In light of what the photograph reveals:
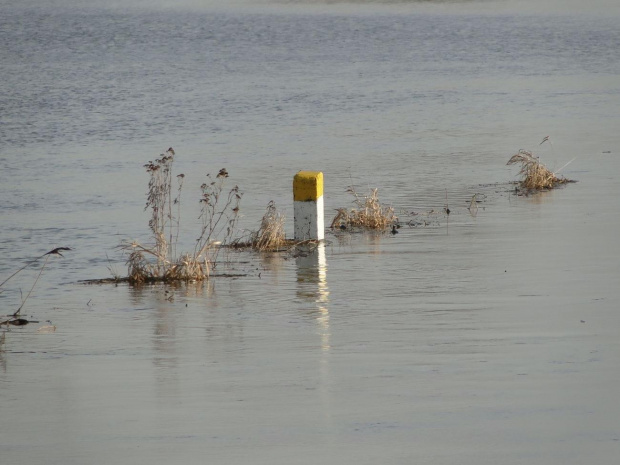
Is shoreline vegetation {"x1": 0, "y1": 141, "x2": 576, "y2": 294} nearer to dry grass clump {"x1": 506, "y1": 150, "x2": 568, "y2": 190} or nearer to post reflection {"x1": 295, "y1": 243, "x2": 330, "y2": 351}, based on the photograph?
dry grass clump {"x1": 506, "y1": 150, "x2": 568, "y2": 190}

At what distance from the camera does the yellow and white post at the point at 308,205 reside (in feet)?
44.2

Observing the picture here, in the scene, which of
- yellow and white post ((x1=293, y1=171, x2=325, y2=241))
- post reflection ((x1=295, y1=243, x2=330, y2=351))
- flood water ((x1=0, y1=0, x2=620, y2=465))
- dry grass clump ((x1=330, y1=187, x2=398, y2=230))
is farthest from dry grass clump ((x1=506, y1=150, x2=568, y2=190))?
post reflection ((x1=295, y1=243, x2=330, y2=351))

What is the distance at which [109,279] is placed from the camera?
12.2m

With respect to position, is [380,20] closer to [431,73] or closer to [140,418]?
[431,73]

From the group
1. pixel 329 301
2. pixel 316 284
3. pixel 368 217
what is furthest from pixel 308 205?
pixel 329 301

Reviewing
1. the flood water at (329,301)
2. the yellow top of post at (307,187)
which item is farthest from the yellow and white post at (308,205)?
the flood water at (329,301)

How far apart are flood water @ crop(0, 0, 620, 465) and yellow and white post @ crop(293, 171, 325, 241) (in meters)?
0.46

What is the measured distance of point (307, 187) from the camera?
44.2ft

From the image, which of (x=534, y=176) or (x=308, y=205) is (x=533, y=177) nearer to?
(x=534, y=176)

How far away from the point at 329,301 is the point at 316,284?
2.81ft

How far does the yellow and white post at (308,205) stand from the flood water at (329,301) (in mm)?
462

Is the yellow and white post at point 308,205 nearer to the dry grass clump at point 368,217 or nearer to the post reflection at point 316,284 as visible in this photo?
the post reflection at point 316,284

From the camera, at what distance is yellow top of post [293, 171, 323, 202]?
13.4 m

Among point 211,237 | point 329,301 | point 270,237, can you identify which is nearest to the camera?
point 329,301
